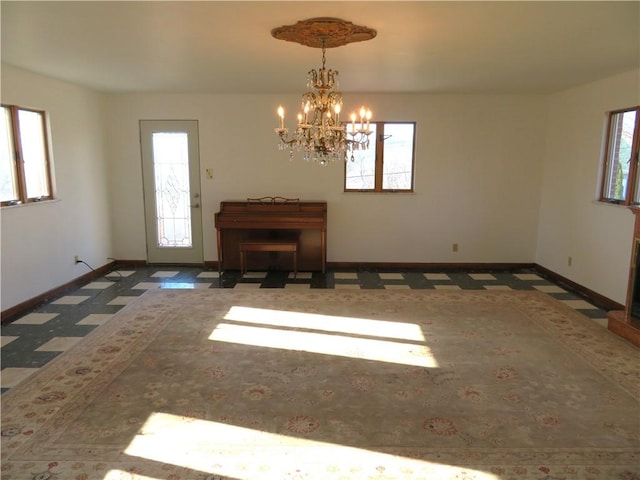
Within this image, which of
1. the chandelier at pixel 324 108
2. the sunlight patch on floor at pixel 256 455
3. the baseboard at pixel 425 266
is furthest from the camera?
the baseboard at pixel 425 266

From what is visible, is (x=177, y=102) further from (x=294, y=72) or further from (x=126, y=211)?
(x=294, y=72)

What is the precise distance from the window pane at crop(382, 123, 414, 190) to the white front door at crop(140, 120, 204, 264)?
2.55 meters

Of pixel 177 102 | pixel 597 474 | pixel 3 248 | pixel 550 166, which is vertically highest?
pixel 177 102

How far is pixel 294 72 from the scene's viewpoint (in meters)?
4.43

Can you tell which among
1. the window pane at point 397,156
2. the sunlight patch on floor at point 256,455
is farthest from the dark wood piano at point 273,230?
the sunlight patch on floor at point 256,455

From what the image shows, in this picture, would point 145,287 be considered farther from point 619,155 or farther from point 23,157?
point 619,155

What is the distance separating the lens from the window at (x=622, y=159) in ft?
14.2

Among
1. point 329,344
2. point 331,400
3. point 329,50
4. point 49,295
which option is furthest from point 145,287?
point 329,50

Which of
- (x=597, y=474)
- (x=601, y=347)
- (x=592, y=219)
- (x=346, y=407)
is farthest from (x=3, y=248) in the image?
(x=592, y=219)

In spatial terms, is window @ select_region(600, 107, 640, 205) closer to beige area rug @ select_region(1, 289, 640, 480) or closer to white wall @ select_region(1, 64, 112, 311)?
beige area rug @ select_region(1, 289, 640, 480)

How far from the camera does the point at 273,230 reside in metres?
6.00

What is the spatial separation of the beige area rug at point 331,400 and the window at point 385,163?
2249 mm

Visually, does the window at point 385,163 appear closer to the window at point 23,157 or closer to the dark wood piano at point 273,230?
the dark wood piano at point 273,230

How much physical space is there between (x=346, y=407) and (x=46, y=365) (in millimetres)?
2183
